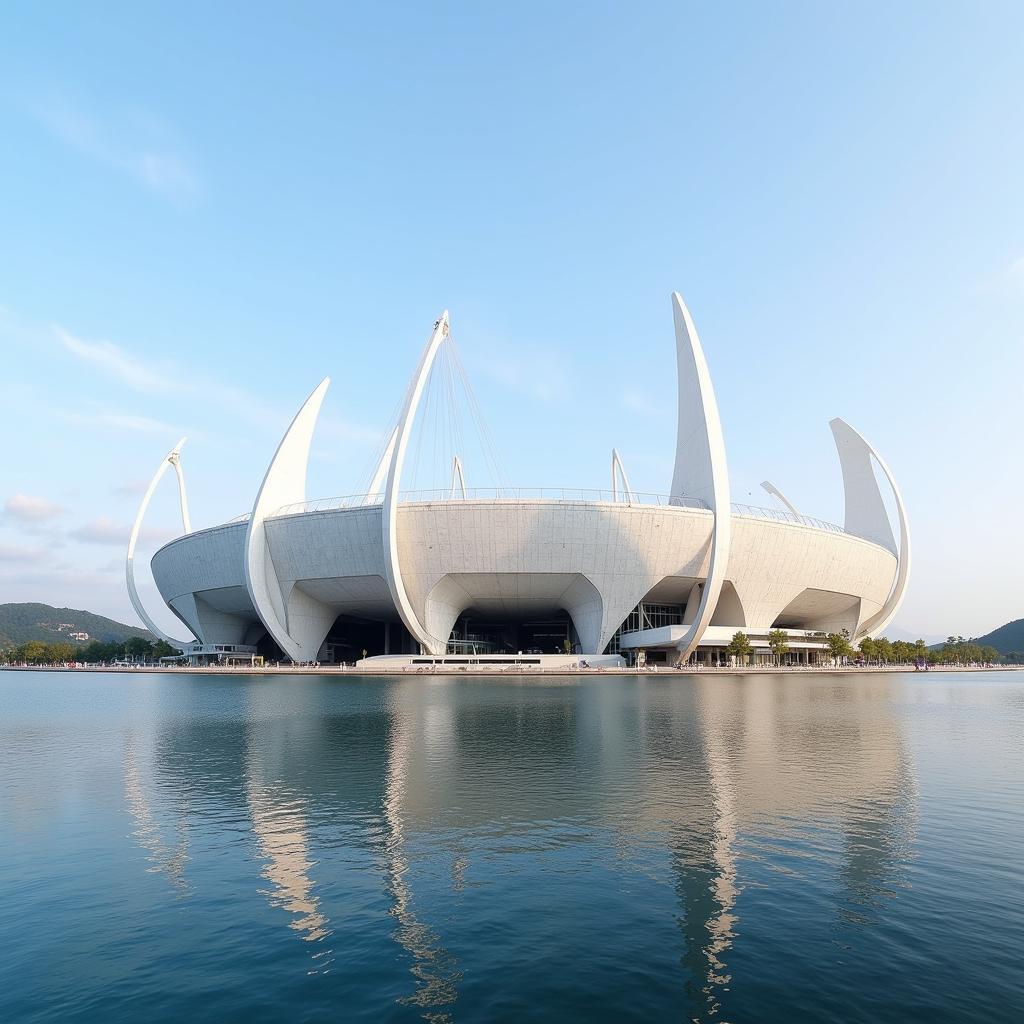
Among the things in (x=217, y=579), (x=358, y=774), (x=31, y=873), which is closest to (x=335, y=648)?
(x=217, y=579)

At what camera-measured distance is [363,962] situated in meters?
7.50

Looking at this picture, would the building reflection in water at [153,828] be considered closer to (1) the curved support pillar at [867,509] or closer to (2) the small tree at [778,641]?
(2) the small tree at [778,641]

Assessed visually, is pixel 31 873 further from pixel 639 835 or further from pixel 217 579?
pixel 217 579

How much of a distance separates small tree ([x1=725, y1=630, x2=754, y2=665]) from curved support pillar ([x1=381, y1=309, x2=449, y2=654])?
96.3ft

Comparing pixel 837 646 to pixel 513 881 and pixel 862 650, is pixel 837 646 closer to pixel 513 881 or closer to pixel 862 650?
pixel 862 650

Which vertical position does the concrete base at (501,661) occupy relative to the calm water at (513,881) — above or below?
above

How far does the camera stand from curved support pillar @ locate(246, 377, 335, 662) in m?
65.2

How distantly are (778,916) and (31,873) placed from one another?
10126 mm

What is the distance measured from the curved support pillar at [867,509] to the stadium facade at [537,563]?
0.72m

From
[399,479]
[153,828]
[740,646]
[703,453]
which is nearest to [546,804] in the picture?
[153,828]

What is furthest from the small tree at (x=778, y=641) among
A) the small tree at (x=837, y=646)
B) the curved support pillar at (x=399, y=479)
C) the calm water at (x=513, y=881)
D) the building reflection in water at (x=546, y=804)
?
the calm water at (x=513, y=881)

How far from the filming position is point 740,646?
218 feet

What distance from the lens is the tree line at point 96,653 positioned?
4080 inches

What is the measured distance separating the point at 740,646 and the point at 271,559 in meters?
43.9
